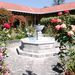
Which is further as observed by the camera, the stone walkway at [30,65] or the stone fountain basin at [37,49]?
the stone fountain basin at [37,49]

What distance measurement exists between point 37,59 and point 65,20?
378 centimetres

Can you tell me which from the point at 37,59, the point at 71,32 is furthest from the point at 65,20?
the point at 37,59

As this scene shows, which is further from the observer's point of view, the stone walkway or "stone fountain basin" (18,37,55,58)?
"stone fountain basin" (18,37,55,58)

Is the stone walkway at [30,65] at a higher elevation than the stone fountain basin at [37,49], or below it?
below

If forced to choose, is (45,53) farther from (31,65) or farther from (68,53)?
(68,53)

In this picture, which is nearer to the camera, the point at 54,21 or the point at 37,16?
the point at 54,21

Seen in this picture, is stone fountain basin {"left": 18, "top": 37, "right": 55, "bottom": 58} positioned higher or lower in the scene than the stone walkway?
higher

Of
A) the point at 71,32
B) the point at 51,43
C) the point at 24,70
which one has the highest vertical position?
the point at 71,32

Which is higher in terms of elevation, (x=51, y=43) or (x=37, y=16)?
(x=37, y=16)

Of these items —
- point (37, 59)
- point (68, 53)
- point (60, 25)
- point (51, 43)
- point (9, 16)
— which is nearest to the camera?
point (60, 25)

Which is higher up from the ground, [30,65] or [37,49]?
[37,49]

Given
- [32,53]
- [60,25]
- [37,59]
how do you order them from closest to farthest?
[60,25] → [37,59] → [32,53]

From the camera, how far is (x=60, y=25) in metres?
6.34

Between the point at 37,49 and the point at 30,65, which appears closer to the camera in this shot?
the point at 30,65
